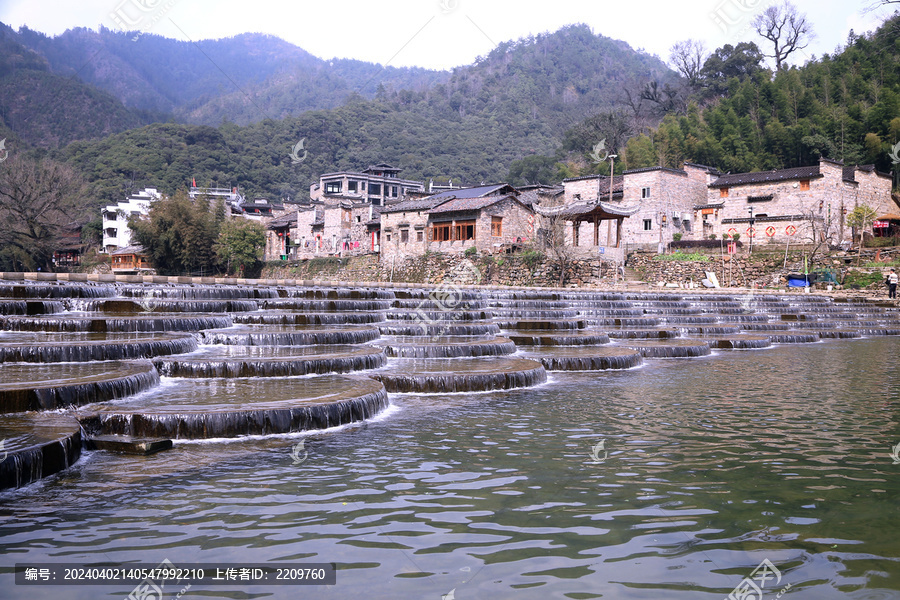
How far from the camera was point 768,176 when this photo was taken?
148ft

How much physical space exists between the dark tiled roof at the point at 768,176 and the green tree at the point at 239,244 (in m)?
35.0

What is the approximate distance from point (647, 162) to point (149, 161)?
53.4 metres

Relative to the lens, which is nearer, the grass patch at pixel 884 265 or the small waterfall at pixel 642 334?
the small waterfall at pixel 642 334

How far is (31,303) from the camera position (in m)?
15.0

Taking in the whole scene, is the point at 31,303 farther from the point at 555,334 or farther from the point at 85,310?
the point at 555,334

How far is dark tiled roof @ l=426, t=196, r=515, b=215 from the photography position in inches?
1858

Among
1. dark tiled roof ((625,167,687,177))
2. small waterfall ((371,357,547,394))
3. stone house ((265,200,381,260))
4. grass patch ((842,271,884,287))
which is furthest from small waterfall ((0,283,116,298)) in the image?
stone house ((265,200,381,260))

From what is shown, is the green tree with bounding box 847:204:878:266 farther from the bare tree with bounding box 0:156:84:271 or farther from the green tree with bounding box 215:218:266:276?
the bare tree with bounding box 0:156:84:271

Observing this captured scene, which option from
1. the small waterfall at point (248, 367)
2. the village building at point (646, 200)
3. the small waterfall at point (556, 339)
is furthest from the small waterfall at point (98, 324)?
the village building at point (646, 200)

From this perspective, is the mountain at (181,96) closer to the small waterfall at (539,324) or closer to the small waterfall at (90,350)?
the small waterfall at (539,324)

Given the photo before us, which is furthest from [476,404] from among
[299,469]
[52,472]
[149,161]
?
[149,161]

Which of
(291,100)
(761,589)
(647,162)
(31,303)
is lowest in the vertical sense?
(761,589)

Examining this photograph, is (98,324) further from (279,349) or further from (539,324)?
(539,324)

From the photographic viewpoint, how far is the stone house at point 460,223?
47406 millimetres
